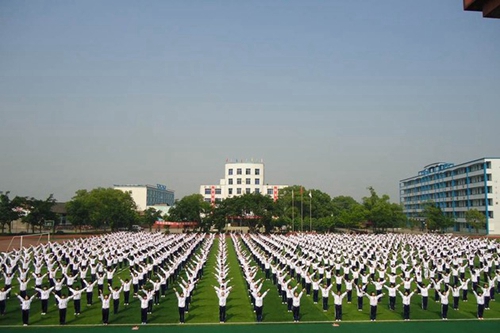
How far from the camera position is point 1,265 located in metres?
18.5

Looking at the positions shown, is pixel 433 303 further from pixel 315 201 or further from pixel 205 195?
pixel 205 195

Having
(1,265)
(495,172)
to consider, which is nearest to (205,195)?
(495,172)

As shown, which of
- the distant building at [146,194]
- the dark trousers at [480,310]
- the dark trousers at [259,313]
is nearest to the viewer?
the dark trousers at [259,313]

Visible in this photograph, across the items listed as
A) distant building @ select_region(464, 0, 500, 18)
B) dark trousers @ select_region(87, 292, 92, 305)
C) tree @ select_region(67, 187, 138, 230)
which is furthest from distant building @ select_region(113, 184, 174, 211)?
distant building @ select_region(464, 0, 500, 18)

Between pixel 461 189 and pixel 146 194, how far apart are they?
6124cm

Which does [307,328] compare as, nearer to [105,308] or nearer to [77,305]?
[105,308]

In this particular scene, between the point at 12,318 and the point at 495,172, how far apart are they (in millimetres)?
55308

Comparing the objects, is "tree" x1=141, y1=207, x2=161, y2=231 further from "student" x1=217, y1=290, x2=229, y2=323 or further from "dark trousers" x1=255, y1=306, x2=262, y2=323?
"dark trousers" x1=255, y1=306, x2=262, y2=323

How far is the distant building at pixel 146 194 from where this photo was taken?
90.2m

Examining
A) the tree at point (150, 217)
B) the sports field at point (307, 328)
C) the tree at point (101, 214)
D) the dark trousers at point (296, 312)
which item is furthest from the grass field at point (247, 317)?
the tree at point (150, 217)

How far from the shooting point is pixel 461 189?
198 feet

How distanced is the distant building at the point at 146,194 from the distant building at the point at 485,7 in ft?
262

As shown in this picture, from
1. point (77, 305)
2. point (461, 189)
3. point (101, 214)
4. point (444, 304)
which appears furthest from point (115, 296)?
point (461, 189)

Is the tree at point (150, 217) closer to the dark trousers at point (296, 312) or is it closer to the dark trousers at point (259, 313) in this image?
the dark trousers at point (259, 313)
